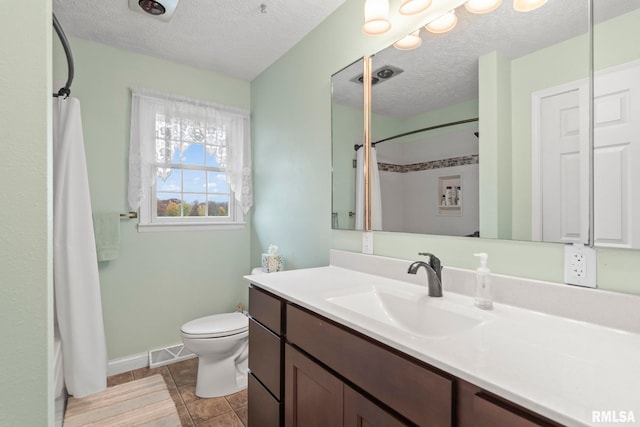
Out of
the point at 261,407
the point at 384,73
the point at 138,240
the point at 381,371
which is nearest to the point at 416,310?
the point at 381,371

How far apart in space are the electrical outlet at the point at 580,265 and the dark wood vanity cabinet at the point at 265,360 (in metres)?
1.04

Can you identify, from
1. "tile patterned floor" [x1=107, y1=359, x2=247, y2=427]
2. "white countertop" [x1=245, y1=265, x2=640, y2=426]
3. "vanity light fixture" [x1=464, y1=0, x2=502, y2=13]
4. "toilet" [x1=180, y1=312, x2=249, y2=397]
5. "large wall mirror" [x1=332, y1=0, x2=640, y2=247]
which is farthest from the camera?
"toilet" [x1=180, y1=312, x2=249, y2=397]

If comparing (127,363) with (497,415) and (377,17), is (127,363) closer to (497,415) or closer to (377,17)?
(497,415)

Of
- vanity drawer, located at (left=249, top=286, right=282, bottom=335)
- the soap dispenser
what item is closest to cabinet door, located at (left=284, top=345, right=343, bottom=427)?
vanity drawer, located at (left=249, top=286, right=282, bottom=335)

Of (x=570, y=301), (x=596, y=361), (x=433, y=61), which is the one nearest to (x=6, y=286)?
(x=596, y=361)

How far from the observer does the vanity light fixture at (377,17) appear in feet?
4.86

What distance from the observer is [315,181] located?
2.16 metres

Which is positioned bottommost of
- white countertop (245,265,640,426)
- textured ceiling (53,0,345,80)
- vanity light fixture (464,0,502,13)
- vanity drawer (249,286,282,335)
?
vanity drawer (249,286,282,335)

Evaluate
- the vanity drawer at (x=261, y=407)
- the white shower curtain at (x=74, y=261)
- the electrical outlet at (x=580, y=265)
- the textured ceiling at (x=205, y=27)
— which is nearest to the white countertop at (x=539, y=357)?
the electrical outlet at (x=580, y=265)

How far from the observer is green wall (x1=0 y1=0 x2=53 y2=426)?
67 centimetres

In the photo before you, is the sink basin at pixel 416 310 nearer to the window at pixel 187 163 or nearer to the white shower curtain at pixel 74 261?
the white shower curtain at pixel 74 261

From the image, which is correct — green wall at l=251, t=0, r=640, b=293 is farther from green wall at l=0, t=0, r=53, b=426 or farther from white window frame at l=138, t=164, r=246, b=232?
green wall at l=0, t=0, r=53, b=426

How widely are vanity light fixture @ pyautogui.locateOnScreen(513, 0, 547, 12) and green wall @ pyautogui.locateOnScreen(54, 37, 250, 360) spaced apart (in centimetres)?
237

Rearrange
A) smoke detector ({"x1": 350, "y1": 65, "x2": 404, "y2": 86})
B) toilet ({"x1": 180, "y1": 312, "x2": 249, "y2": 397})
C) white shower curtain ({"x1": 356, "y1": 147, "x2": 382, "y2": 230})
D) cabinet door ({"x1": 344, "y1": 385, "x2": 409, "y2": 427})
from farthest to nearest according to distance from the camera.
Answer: toilet ({"x1": 180, "y1": 312, "x2": 249, "y2": 397}) < white shower curtain ({"x1": 356, "y1": 147, "x2": 382, "y2": 230}) < smoke detector ({"x1": 350, "y1": 65, "x2": 404, "y2": 86}) < cabinet door ({"x1": 344, "y1": 385, "x2": 409, "y2": 427})
